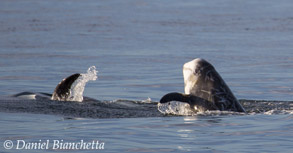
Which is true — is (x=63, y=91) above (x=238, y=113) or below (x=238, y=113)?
above

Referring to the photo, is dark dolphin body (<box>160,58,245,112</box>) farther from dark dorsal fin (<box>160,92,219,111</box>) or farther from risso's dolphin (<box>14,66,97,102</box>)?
risso's dolphin (<box>14,66,97,102</box>)

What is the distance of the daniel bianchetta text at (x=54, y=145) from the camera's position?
10.1 m

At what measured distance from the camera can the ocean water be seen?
11.1 meters

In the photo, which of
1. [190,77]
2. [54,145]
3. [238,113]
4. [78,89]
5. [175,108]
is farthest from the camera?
[78,89]

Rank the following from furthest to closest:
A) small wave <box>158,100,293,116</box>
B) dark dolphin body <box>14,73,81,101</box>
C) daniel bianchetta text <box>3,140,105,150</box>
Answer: dark dolphin body <box>14,73,81,101</box> → small wave <box>158,100,293,116</box> → daniel bianchetta text <box>3,140,105,150</box>

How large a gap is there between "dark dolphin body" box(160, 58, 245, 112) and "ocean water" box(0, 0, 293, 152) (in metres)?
0.49

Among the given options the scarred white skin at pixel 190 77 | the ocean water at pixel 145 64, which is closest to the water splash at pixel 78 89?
the ocean water at pixel 145 64

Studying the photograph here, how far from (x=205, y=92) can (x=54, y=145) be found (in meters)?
4.41

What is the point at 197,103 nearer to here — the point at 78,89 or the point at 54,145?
the point at 78,89

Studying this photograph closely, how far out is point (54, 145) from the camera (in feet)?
33.6

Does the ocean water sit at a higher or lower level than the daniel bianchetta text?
higher

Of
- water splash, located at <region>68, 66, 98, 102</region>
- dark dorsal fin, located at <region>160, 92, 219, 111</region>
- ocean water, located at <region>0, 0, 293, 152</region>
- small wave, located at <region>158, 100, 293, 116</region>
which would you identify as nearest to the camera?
ocean water, located at <region>0, 0, 293, 152</region>

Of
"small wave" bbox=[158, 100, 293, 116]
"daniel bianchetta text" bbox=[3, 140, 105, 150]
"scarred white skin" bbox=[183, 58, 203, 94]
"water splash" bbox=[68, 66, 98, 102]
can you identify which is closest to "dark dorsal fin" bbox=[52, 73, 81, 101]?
"water splash" bbox=[68, 66, 98, 102]

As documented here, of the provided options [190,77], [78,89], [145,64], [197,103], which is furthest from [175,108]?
[145,64]
